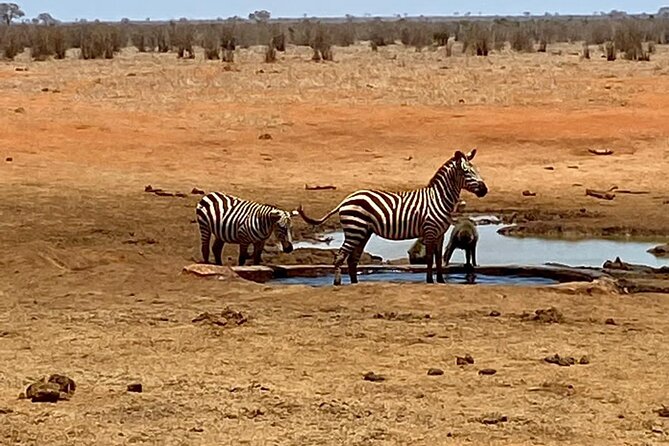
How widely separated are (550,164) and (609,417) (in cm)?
1428

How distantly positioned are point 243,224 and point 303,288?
1735mm

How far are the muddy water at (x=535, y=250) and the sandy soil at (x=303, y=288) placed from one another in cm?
58

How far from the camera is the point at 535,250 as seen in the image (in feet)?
47.2

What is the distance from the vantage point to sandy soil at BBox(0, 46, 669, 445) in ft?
24.2

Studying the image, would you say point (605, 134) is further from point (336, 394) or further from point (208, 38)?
point (208, 38)

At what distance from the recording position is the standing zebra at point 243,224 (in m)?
12.8

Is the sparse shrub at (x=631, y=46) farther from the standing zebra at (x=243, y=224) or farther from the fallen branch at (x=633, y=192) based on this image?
the standing zebra at (x=243, y=224)

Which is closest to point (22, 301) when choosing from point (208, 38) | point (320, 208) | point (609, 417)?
point (609, 417)

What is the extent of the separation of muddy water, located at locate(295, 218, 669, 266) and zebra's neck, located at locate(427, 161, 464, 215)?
1.12 m

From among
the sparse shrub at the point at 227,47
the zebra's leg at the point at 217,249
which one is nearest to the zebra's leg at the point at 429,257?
the zebra's leg at the point at 217,249

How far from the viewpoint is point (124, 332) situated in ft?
31.2

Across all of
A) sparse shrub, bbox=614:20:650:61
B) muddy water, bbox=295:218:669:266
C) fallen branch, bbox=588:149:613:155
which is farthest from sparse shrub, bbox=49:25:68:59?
muddy water, bbox=295:218:669:266

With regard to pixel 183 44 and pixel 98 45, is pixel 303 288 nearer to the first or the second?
pixel 98 45

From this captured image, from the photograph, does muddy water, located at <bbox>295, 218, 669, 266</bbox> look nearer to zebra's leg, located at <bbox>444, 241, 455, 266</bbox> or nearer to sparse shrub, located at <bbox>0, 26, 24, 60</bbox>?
A: zebra's leg, located at <bbox>444, 241, 455, 266</bbox>
